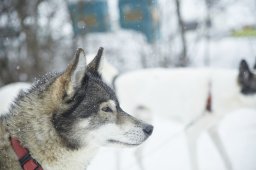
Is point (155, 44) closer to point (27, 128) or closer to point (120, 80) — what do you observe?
point (120, 80)

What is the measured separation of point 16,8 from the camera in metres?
8.01

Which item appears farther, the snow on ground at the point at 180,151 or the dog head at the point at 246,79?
the snow on ground at the point at 180,151

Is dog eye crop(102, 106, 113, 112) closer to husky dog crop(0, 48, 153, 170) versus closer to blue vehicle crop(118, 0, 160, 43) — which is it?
husky dog crop(0, 48, 153, 170)

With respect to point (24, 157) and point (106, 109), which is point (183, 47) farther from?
point (24, 157)

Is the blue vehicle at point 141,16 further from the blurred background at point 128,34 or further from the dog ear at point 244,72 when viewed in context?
the dog ear at point 244,72

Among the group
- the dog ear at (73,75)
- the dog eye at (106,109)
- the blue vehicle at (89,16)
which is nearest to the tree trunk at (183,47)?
the blue vehicle at (89,16)

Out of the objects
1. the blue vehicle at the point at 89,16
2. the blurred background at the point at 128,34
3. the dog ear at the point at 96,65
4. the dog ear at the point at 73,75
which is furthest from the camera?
the blue vehicle at the point at 89,16

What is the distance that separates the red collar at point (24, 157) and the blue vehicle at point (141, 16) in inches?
227

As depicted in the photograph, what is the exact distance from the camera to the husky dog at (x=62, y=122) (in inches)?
86.3

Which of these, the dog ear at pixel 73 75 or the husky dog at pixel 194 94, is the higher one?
the dog ear at pixel 73 75

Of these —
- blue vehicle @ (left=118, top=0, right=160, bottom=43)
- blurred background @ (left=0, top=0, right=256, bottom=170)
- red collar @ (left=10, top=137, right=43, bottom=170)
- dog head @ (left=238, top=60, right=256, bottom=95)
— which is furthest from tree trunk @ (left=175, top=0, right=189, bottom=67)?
red collar @ (left=10, top=137, right=43, bottom=170)

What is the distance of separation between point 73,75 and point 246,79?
270 centimetres

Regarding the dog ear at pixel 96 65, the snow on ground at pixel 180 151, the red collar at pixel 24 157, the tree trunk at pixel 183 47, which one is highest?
the dog ear at pixel 96 65

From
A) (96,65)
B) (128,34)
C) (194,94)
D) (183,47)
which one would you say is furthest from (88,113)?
(128,34)
